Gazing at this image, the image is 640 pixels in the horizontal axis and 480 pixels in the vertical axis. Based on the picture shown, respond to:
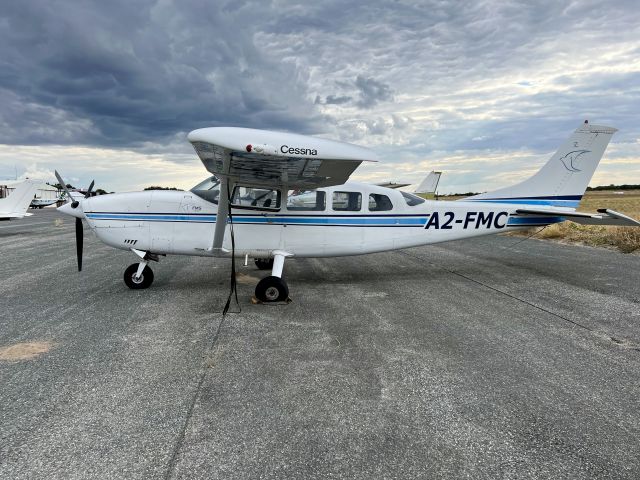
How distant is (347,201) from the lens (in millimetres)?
7914

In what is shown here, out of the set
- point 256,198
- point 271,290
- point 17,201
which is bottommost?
point 17,201

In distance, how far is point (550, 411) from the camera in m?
3.20

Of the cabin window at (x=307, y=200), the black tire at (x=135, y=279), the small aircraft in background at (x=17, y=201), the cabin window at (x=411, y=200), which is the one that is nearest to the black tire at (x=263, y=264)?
the cabin window at (x=307, y=200)

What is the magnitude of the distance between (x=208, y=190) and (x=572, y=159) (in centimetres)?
797

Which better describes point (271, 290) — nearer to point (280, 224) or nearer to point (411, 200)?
point (280, 224)

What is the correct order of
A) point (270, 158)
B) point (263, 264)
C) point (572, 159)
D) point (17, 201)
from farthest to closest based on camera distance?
point (17, 201)
point (263, 264)
point (572, 159)
point (270, 158)

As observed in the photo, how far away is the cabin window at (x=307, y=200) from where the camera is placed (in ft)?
25.0

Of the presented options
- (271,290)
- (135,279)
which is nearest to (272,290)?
(271,290)

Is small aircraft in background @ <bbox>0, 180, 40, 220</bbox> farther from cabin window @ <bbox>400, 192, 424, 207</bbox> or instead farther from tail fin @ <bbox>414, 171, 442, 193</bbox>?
tail fin @ <bbox>414, 171, 442, 193</bbox>

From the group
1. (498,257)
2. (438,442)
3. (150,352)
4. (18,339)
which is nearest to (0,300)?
(18,339)

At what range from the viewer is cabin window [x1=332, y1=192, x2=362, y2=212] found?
310 inches

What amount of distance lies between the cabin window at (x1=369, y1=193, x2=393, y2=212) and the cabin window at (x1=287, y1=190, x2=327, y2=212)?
96 centimetres

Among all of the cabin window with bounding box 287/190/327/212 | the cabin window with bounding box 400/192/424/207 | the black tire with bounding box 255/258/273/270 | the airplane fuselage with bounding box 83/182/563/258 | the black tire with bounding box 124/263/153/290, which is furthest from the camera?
the black tire with bounding box 255/258/273/270

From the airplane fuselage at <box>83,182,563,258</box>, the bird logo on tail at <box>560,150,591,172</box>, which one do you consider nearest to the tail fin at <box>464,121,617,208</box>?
the bird logo on tail at <box>560,150,591,172</box>
